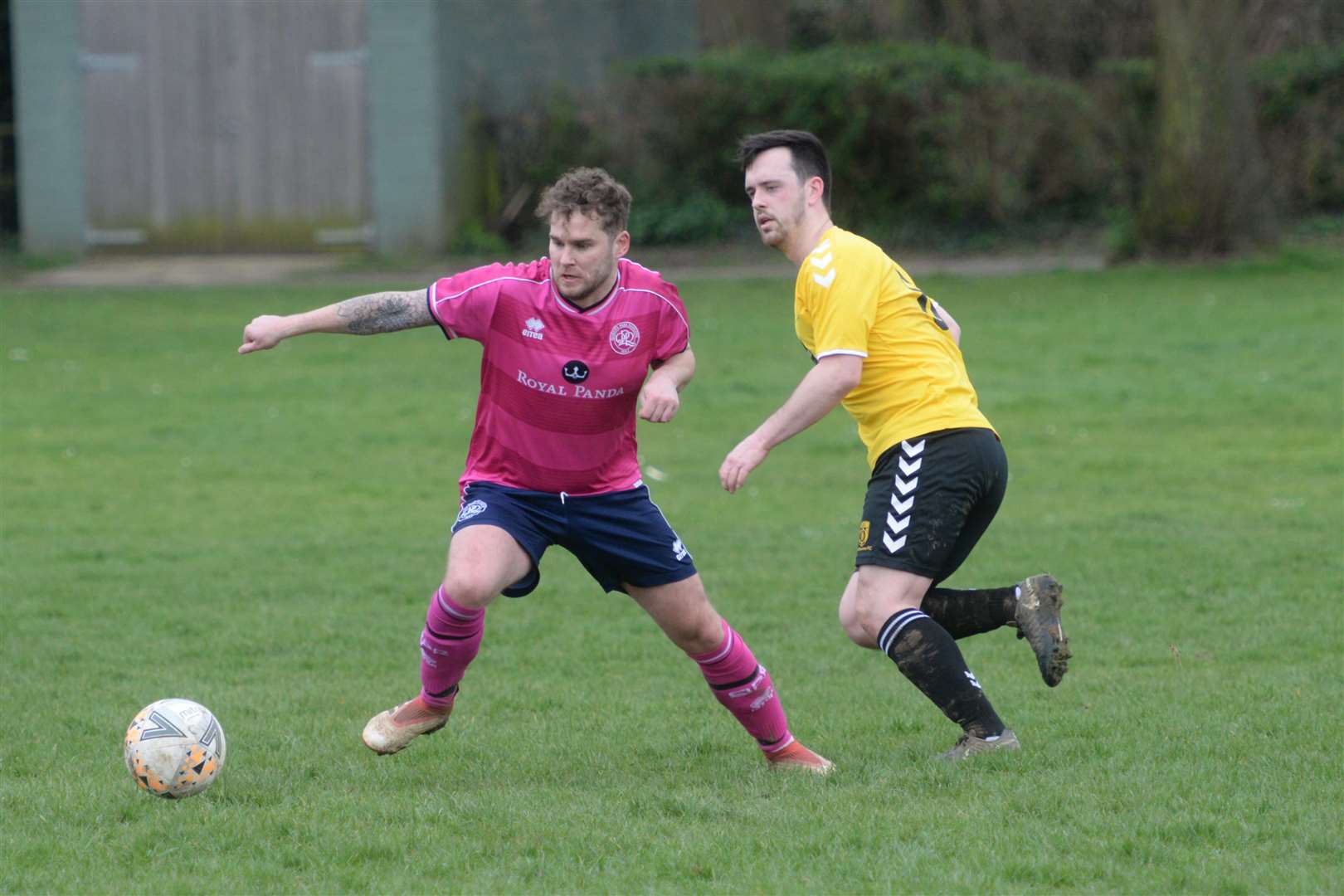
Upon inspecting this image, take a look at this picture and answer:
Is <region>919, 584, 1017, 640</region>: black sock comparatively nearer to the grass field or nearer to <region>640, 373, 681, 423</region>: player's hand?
the grass field

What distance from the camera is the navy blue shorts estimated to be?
17.4 feet

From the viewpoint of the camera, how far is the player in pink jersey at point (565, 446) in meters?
5.27

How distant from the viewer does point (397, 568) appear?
29.4 ft

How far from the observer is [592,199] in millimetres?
5117

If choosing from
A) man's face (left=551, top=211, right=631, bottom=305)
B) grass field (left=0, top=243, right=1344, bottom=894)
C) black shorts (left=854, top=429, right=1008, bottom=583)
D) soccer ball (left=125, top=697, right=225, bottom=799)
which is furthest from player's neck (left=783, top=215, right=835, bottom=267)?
soccer ball (left=125, top=697, right=225, bottom=799)

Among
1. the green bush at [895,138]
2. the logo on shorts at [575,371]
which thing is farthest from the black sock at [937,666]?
the green bush at [895,138]

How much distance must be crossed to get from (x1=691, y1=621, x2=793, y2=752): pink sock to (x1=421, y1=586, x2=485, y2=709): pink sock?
72 cm

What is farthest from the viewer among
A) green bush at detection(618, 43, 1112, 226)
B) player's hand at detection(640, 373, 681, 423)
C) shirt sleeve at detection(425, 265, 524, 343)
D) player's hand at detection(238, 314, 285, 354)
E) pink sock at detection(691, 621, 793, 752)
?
green bush at detection(618, 43, 1112, 226)

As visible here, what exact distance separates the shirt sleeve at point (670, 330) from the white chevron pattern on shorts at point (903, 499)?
791mm

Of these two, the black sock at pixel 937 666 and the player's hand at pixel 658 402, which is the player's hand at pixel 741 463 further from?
the black sock at pixel 937 666

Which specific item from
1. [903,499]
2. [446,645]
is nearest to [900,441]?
[903,499]

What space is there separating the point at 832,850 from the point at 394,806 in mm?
1315

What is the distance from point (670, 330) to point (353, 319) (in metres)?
0.99

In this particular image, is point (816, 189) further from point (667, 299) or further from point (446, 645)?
point (446, 645)
